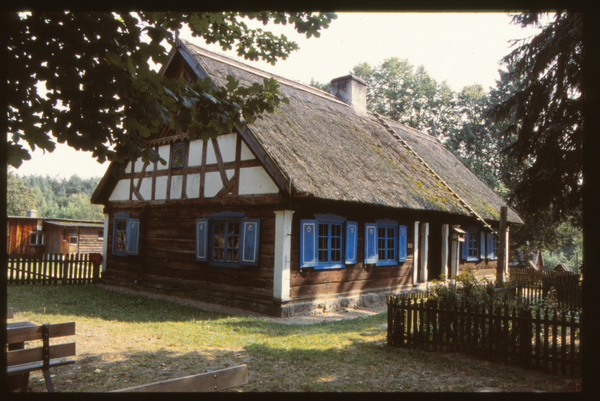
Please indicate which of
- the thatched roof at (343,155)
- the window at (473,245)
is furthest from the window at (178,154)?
the window at (473,245)

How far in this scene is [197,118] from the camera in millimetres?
4266

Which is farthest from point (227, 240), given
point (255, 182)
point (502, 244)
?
point (502, 244)

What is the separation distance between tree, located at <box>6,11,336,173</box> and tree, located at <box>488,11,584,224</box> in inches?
196

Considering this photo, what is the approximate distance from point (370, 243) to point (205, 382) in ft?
33.6

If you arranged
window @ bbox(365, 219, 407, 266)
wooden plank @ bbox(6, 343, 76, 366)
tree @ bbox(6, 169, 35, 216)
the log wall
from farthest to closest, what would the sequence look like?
tree @ bbox(6, 169, 35, 216) < window @ bbox(365, 219, 407, 266) < the log wall < wooden plank @ bbox(6, 343, 76, 366)

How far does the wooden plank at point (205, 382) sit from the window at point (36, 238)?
34.1 meters

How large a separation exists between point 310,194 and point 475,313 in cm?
436

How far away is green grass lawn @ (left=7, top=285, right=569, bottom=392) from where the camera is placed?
5180 millimetres

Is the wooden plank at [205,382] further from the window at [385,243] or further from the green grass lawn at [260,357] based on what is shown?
the window at [385,243]

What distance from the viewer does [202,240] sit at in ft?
38.8

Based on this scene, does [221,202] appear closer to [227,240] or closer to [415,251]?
[227,240]

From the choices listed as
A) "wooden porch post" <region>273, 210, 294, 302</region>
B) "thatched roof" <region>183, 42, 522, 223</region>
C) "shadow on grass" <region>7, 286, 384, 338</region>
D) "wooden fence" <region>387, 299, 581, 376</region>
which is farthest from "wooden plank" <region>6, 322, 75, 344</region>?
"thatched roof" <region>183, 42, 522, 223</region>

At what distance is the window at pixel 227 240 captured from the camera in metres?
10.6

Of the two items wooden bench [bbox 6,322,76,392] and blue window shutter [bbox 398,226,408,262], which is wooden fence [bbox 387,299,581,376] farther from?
blue window shutter [bbox 398,226,408,262]
